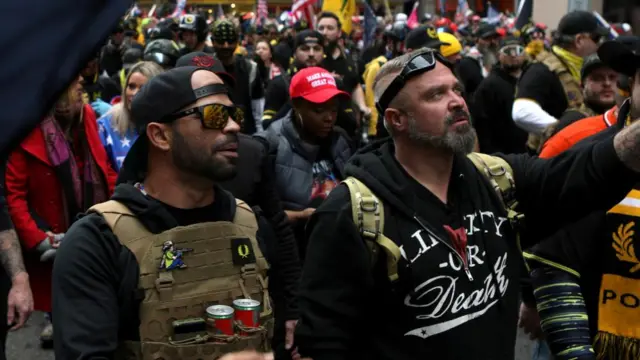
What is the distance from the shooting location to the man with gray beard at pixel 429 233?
2799 millimetres

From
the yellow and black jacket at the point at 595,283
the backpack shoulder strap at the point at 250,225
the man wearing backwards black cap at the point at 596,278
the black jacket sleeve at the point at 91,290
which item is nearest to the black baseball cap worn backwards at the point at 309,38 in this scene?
the man wearing backwards black cap at the point at 596,278

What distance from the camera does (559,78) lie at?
7.39m

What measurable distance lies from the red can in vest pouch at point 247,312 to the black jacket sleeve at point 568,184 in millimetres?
978

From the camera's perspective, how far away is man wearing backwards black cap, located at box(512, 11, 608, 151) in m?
7.21

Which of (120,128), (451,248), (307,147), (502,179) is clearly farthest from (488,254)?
(120,128)

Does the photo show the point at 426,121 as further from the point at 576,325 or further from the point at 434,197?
the point at 576,325

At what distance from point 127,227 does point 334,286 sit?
26.1 inches

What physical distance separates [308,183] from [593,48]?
123 inches

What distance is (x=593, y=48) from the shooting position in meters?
7.35

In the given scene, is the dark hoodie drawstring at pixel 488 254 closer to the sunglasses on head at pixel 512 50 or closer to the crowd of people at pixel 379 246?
the crowd of people at pixel 379 246

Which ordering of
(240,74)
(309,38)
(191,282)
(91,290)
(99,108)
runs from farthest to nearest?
(240,74), (309,38), (99,108), (191,282), (91,290)

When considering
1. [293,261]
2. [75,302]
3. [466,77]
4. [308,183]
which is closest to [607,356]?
[293,261]

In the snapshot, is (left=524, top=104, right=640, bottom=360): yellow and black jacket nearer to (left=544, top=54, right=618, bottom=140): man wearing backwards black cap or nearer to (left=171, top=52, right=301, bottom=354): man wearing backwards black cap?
(left=171, top=52, right=301, bottom=354): man wearing backwards black cap

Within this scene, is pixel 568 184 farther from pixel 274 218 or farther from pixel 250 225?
pixel 274 218
